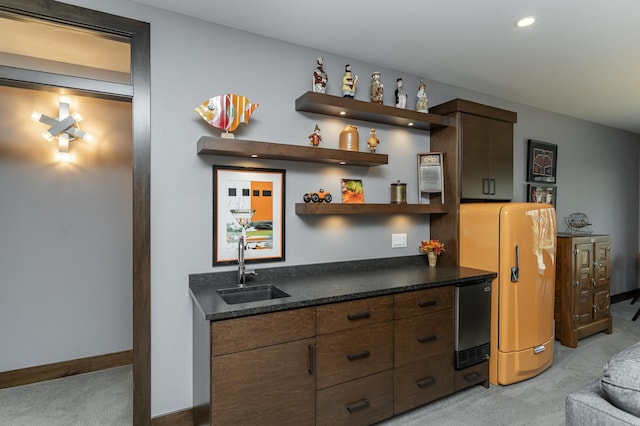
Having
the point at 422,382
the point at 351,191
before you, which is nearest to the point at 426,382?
the point at 422,382

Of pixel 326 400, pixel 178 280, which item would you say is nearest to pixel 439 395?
pixel 326 400

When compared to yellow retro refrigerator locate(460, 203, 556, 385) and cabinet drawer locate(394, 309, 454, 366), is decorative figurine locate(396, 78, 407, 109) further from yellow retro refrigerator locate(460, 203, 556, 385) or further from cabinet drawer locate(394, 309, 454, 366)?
cabinet drawer locate(394, 309, 454, 366)

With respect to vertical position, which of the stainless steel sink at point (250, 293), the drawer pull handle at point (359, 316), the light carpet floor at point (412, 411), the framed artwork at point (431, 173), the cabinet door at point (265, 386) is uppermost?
the framed artwork at point (431, 173)

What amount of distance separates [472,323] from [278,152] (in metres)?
1.93

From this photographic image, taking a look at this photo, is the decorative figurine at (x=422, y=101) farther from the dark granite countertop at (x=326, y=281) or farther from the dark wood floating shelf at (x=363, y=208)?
A: the dark granite countertop at (x=326, y=281)

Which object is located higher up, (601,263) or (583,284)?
(601,263)

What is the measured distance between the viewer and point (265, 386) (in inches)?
72.7

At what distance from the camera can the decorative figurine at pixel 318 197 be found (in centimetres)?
264

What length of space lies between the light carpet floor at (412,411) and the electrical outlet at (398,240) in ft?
4.13

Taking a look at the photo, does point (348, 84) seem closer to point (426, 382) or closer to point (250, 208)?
point (250, 208)

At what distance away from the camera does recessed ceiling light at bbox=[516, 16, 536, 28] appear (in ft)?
7.41

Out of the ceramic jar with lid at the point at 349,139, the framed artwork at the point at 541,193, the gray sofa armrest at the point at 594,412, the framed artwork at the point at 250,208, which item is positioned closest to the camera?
the gray sofa armrest at the point at 594,412

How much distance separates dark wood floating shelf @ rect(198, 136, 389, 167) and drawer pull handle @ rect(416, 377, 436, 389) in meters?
1.63

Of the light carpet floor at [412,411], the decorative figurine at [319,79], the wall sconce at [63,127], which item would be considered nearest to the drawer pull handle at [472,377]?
the light carpet floor at [412,411]
